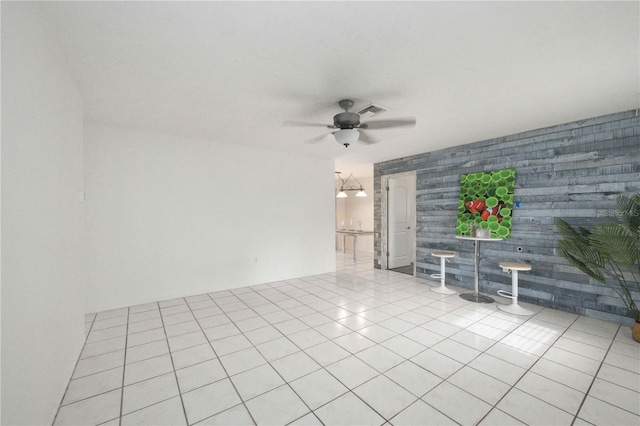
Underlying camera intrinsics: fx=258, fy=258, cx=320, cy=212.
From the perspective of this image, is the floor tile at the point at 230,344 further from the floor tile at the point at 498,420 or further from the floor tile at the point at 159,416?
the floor tile at the point at 498,420

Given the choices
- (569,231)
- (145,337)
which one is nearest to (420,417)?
(145,337)

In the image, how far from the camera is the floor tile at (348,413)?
5.56ft

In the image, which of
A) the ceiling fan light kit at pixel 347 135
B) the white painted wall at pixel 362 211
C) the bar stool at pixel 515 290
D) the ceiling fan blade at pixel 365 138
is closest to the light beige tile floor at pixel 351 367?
the bar stool at pixel 515 290

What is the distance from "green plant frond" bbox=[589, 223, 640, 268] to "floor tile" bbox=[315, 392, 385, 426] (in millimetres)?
3034

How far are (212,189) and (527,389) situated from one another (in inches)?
185

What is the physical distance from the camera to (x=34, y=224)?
4.88ft

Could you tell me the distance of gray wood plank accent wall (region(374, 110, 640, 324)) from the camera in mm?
3244

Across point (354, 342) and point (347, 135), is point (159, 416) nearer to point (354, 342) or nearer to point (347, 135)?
point (354, 342)

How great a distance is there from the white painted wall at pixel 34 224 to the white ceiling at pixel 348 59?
1.30 ft

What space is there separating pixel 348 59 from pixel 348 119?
72 centimetres

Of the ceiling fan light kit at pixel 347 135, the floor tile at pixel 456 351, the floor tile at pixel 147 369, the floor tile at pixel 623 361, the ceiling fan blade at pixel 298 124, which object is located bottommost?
the floor tile at pixel 623 361

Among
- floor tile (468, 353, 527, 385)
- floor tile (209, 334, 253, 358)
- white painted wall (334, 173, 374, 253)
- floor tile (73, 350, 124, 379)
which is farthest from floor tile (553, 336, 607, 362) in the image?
white painted wall (334, 173, 374, 253)

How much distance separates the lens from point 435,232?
5.22 metres

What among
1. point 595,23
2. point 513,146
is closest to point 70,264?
point 595,23
